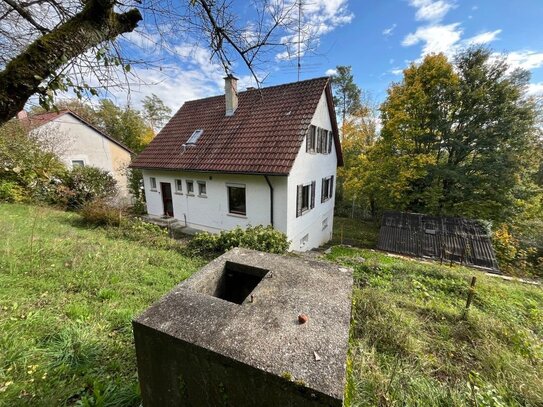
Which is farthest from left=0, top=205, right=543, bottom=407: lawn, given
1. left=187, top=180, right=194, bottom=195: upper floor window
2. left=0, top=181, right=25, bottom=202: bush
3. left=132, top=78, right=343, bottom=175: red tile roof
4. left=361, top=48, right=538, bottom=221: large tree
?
left=361, top=48, right=538, bottom=221: large tree

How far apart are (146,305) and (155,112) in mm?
29277

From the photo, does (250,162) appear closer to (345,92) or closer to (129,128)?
(345,92)

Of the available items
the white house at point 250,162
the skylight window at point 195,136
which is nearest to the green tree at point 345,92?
the white house at point 250,162

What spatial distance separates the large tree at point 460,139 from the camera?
39.9 feet

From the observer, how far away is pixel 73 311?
119 inches

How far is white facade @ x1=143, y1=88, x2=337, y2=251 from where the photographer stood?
8326 millimetres

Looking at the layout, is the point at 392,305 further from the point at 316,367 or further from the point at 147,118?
the point at 147,118

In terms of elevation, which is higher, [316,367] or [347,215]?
[316,367]

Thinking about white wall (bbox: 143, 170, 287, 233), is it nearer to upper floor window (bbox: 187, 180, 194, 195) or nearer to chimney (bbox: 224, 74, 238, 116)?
upper floor window (bbox: 187, 180, 194, 195)

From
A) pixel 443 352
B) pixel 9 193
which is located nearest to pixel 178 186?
pixel 9 193

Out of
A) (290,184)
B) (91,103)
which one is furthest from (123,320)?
(290,184)

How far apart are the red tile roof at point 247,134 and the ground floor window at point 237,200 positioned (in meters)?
0.93

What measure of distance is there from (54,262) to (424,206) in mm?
17155

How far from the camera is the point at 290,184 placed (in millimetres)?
8078
